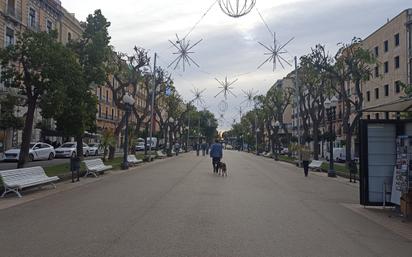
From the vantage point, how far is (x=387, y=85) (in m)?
56.8

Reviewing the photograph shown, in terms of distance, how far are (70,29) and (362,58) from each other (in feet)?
125

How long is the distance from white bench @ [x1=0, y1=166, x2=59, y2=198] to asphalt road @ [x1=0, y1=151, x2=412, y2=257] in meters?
0.86

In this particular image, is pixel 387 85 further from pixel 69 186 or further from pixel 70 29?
pixel 69 186

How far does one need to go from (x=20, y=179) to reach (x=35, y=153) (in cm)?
2278

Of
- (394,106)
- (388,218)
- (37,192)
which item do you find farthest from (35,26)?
(388,218)

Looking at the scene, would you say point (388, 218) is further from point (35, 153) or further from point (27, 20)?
point (27, 20)

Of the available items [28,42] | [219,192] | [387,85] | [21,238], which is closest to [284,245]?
[21,238]

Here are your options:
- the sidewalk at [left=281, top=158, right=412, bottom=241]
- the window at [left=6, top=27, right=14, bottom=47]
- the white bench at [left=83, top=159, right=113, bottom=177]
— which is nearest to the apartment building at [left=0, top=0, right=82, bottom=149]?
the window at [left=6, top=27, right=14, bottom=47]

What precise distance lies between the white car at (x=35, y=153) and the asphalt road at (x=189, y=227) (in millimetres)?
21776

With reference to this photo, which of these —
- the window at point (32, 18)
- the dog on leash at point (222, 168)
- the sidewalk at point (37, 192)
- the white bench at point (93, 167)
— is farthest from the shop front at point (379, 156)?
the window at point (32, 18)

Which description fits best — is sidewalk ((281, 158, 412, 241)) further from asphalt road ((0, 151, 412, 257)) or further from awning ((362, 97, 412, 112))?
awning ((362, 97, 412, 112))

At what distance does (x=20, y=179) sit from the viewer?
14.2 meters

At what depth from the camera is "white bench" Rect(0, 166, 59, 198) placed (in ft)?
44.2

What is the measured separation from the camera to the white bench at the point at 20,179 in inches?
530
